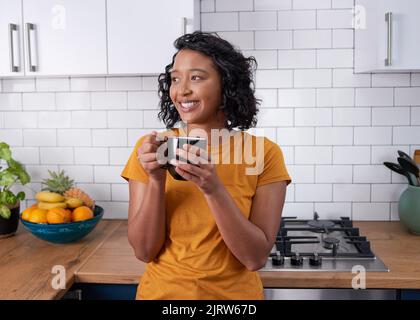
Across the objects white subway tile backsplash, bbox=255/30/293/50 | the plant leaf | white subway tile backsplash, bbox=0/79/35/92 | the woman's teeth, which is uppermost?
white subway tile backsplash, bbox=255/30/293/50

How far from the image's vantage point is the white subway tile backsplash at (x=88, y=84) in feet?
7.77

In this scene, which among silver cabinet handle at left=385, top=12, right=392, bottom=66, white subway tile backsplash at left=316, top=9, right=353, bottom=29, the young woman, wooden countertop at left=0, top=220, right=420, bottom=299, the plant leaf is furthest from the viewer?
white subway tile backsplash at left=316, top=9, right=353, bottom=29

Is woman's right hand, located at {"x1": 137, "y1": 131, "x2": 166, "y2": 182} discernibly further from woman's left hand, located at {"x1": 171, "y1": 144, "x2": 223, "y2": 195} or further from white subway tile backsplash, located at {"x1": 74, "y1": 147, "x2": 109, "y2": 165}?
white subway tile backsplash, located at {"x1": 74, "y1": 147, "x2": 109, "y2": 165}

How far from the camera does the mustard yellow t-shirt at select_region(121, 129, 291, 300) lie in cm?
129

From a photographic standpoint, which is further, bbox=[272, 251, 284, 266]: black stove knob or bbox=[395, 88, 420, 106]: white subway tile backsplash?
bbox=[395, 88, 420, 106]: white subway tile backsplash

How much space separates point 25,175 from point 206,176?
4.67ft

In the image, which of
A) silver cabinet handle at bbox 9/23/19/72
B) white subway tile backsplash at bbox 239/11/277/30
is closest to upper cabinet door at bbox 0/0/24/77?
silver cabinet handle at bbox 9/23/19/72

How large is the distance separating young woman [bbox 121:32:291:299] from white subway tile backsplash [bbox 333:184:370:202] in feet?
3.46

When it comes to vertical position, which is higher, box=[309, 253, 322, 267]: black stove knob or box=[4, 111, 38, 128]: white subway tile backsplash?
box=[4, 111, 38, 128]: white subway tile backsplash

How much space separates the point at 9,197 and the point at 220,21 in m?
1.30

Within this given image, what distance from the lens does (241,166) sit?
135cm

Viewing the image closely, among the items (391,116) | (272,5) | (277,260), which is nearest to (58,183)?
(277,260)

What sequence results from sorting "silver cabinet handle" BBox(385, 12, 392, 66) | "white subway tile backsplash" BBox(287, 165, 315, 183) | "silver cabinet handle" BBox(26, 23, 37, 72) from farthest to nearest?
"white subway tile backsplash" BBox(287, 165, 315, 183) → "silver cabinet handle" BBox(26, 23, 37, 72) → "silver cabinet handle" BBox(385, 12, 392, 66)

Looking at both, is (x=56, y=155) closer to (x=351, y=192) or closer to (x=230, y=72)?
(x=230, y=72)
